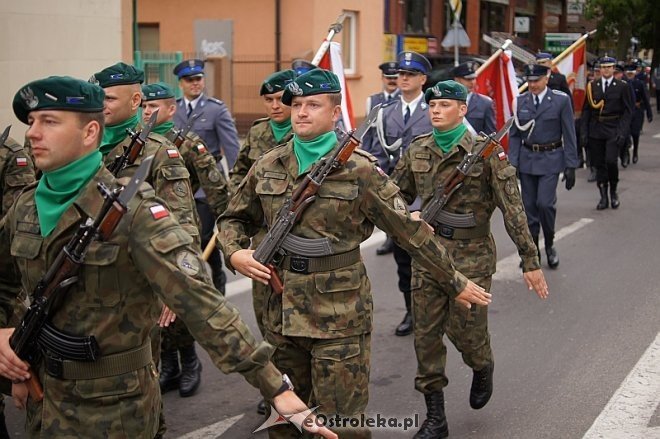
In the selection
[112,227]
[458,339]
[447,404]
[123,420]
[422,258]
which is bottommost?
[447,404]

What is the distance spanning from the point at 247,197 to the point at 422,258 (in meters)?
0.89

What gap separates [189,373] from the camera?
6203mm

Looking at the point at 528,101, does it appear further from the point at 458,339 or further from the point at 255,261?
the point at 255,261

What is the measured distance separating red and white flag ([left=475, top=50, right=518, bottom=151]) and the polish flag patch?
9581mm

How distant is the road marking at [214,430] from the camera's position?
5398 millimetres

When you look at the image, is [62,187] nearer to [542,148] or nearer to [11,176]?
[11,176]

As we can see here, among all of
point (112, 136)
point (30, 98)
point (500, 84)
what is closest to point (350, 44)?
point (500, 84)

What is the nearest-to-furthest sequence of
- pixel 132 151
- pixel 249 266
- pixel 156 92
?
pixel 249 266, pixel 132 151, pixel 156 92

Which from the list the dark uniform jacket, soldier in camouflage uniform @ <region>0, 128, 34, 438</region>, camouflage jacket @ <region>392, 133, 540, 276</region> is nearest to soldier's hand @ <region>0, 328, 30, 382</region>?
soldier in camouflage uniform @ <region>0, 128, 34, 438</region>

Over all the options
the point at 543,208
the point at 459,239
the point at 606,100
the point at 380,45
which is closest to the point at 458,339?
the point at 459,239

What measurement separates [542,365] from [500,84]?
6.60 meters

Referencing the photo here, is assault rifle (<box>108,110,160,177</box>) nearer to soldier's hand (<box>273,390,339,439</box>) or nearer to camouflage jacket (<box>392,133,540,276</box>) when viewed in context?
camouflage jacket (<box>392,133,540,276</box>)

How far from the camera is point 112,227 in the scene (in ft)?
9.82

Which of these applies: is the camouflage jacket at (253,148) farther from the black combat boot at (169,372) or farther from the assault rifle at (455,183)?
the assault rifle at (455,183)
